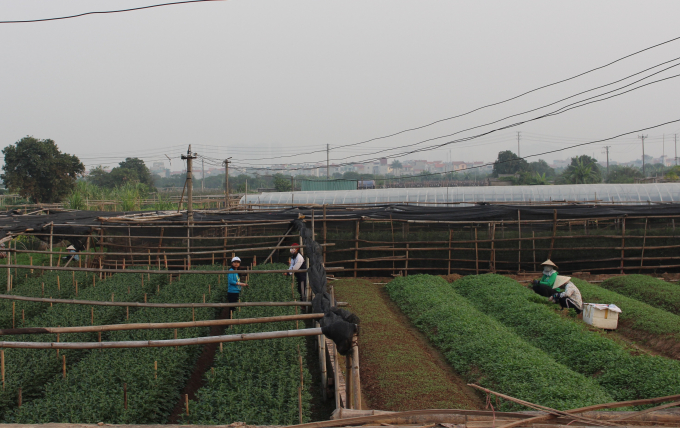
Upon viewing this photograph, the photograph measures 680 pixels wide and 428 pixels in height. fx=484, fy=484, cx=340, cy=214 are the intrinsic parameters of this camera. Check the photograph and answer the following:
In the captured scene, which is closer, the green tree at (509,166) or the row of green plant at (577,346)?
the row of green plant at (577,346)

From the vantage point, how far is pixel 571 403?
5.59 meters

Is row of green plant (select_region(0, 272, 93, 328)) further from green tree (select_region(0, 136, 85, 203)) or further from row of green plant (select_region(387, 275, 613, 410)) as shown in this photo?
green tree (select_region(0, 136, 85, 203))

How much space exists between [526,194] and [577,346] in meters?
18.6

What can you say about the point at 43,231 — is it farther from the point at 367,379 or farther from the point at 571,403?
the point at 571,403

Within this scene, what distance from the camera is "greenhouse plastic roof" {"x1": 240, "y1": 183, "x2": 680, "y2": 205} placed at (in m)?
24.2

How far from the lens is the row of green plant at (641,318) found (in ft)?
27.7

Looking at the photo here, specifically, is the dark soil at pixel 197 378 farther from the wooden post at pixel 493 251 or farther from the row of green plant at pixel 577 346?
the wooden post at pixel 493 251

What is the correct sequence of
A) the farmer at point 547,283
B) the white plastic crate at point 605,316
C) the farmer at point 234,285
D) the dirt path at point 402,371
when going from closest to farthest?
1. the dirt path at point 402,371
2. the white plastic crate at point 605,316
3. the farmer at point 234,285
4. the farmer at point 547,283

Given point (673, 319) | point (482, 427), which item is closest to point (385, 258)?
point (673, 319)

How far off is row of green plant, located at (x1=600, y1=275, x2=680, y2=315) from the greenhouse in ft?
36.1

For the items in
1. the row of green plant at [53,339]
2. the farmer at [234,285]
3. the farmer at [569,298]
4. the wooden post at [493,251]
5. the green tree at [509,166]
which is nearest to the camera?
the row of green plant at [53,339]

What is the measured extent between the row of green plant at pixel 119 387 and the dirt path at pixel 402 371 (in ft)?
8.55

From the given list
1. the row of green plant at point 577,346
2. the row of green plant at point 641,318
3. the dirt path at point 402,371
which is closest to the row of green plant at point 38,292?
the dirt path at point 402,371

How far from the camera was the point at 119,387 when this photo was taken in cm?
539
